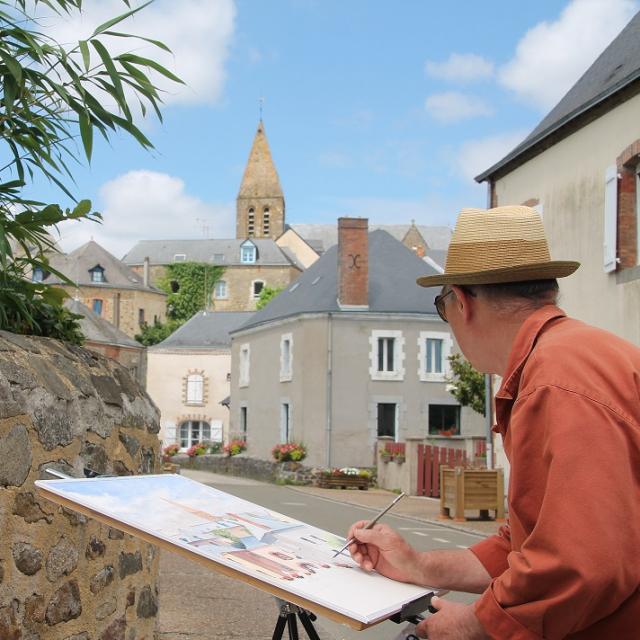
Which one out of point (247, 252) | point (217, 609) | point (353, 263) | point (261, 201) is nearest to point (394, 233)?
point (261, 201)

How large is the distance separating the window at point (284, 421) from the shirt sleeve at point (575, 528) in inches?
1451

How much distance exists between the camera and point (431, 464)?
1076 inches

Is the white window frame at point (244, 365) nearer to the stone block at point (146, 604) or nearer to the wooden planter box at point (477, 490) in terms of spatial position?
the wooden planter box at point (477, 490)

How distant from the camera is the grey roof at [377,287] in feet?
122

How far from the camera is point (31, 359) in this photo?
4.06 meters

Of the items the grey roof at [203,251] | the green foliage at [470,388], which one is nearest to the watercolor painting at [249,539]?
the green foliage at [470,388]

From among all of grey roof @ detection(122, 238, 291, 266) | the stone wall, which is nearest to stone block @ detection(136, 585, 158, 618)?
the stone wall

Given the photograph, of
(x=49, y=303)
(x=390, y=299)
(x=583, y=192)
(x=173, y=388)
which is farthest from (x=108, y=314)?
(x=49, y=303)

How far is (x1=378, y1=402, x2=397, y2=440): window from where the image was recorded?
3662 centimetres

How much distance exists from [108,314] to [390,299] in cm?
4905

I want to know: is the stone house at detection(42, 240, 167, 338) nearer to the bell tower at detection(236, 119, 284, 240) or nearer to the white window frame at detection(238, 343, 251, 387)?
the bell tower at detection(236, 119, 284, 240)

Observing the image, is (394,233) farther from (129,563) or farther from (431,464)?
(129,563)

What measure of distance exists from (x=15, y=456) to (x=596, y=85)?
15533mm

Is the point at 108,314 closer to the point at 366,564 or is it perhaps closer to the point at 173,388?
the point at 173,388
